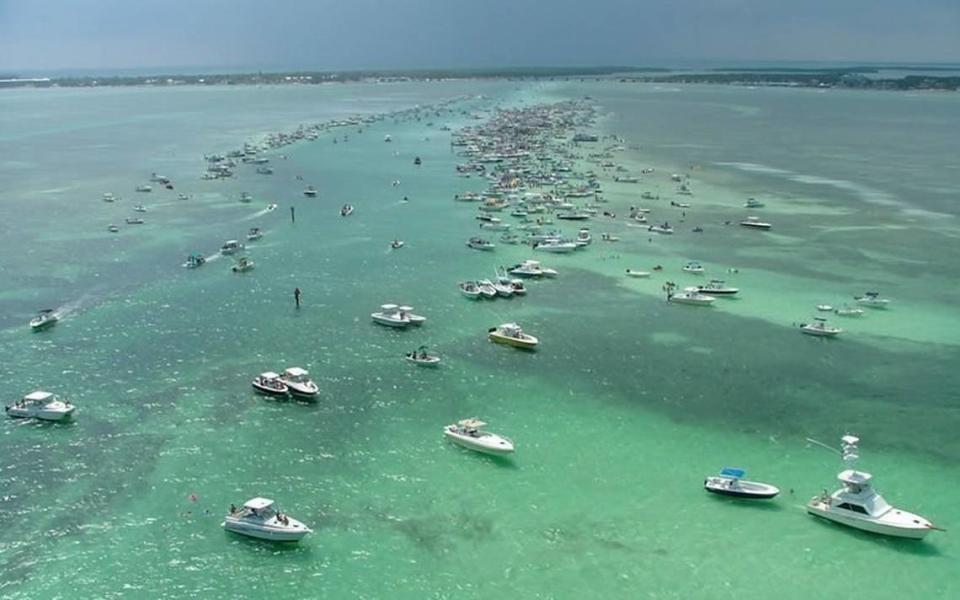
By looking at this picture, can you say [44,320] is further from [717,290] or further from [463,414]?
[717,290]

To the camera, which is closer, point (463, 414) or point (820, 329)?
point (463, 414)

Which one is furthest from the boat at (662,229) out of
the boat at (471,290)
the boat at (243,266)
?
the boat at (243,266)

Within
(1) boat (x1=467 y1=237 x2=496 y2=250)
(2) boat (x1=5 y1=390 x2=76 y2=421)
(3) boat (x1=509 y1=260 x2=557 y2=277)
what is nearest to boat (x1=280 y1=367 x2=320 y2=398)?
(2) boat (x1=5 y1=390 x2=76 y2=421)

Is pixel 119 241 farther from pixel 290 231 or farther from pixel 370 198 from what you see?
pixel 370 198

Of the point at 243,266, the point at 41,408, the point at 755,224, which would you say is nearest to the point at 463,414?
the point at 41,408

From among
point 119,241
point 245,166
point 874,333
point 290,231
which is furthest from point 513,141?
point 874,333

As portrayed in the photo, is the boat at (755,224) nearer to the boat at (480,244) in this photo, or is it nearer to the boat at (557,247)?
the boat at (557,247)
